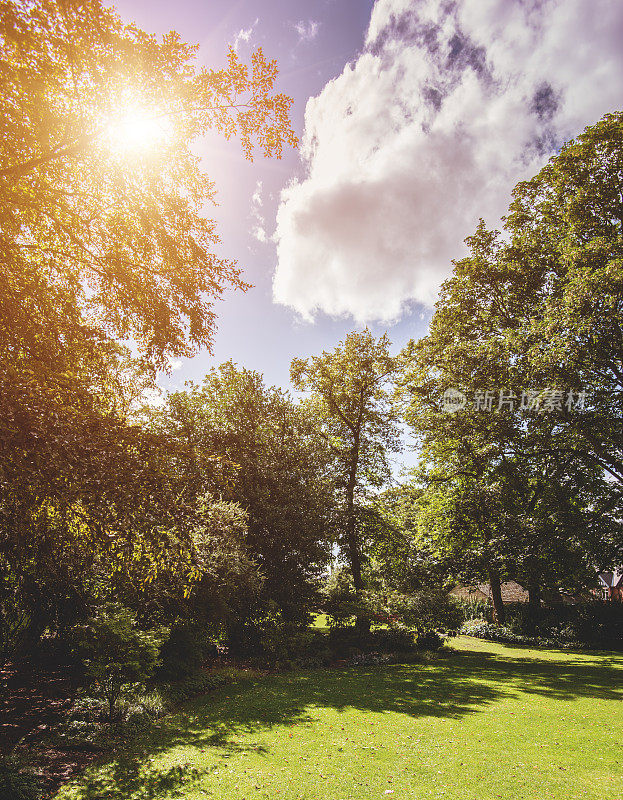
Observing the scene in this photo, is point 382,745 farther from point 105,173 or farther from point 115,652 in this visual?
point 105,173

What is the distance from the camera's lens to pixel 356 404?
28672 millimetres

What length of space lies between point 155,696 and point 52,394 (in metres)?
10.3

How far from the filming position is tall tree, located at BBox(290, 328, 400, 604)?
93.1 ft

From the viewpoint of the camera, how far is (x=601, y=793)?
6316 mm

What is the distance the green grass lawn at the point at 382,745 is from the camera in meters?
6.47

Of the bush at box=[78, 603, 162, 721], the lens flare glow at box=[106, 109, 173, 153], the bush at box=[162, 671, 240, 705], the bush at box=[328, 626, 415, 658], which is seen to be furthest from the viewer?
the bush at box=[328, 626, 415, 658]

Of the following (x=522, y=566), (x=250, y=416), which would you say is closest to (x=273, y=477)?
(x=250, y=416)

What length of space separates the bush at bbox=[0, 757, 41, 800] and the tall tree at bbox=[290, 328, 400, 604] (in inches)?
879

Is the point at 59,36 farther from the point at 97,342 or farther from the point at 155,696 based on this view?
the point at 155,696

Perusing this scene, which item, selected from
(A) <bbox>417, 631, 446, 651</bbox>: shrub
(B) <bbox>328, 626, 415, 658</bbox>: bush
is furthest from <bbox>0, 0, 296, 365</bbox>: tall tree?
(A) <bbox>417, 631, 446, 651</bbox>: shrub

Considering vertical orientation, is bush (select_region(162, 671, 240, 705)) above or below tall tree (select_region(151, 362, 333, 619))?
below

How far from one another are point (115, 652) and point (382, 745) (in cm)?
726

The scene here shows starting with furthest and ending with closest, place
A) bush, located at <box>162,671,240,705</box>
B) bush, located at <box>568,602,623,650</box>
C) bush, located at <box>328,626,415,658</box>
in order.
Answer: bush, located at <box>568,602,623,650</box> → bush, located at <box>328,626,415,658</box> → bush, located at <box>162,671,240,705</box>

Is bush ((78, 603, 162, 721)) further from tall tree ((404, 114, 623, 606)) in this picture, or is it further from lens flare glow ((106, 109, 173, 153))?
tall tree ((404, 114, 623, 606))
